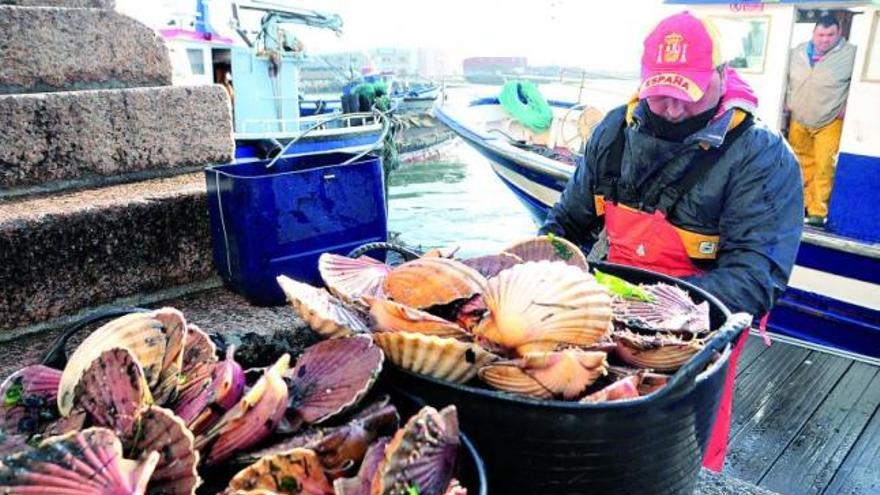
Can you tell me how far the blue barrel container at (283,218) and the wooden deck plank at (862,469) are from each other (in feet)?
10.9

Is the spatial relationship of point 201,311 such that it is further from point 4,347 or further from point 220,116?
point 220,116

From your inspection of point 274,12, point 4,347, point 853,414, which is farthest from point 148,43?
point 274,12

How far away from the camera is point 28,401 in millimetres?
1397

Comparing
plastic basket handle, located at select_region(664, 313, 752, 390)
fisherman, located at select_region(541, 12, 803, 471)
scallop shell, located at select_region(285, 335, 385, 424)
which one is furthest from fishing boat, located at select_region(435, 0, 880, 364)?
scallop shell, located at select_region(285, 335, 385, 424)

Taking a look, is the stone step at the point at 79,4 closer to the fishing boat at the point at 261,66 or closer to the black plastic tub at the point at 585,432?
the black plastic tub at the point at 585,432

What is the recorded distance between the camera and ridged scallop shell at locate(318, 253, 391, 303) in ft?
6.30

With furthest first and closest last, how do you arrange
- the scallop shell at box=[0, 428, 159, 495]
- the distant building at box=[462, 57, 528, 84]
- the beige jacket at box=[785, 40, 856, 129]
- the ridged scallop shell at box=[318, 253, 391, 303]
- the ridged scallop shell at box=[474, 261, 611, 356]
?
the distant building at box=[462, 57, 528, 84]
the beige jacket at box=[785, 40, 856, 129]
the ridged scallop shell at box=[318, 253, 391, 303]
the ridged scallop shell at box=[474, 261, 611, 356]
the scallop shell at box=[0, 428, 159, 495]

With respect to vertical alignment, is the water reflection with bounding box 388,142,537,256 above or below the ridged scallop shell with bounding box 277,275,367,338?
below

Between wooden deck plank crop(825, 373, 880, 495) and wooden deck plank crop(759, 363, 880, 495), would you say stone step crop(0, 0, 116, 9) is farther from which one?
wooden deck plank crop(825, 373, 880, 495)

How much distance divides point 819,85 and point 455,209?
15020 mm

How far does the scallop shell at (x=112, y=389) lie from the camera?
125 cm

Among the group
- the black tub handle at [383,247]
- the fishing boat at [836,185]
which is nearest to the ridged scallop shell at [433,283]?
the black tub handle at [383,247]

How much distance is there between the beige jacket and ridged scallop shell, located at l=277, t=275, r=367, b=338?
7084 millimetres

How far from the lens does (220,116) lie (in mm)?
3561
